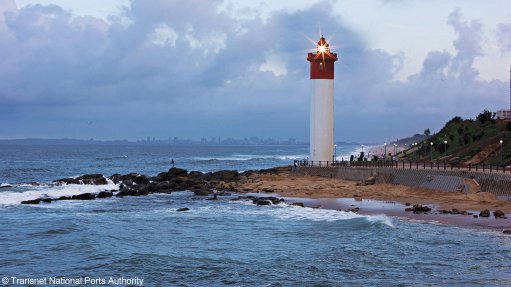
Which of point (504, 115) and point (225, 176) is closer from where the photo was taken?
point (225, 176)

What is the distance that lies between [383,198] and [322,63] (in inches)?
604

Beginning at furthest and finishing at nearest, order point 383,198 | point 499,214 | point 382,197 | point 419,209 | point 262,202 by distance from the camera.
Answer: point 382,197, point 383,198, point 262,202, point 419,209, point 499,214

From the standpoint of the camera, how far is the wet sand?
27.6m

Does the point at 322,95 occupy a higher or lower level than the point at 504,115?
lower

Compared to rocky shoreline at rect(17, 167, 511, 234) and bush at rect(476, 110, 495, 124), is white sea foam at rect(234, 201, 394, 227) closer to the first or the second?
rocky shoreline at rect(17, 167, 511, 234)

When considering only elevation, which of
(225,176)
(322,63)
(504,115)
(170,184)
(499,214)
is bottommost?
(499,214)

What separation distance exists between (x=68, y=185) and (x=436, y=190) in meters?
29.5

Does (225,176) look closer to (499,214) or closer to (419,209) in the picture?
(419,209)

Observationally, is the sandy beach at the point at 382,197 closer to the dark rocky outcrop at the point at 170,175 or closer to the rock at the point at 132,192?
the rock at the point at 132,192

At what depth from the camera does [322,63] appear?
47.9m

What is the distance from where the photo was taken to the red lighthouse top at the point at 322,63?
157ft

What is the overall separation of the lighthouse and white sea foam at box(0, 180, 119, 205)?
55.4 feet

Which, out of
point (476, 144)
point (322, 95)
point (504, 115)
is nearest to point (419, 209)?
point (322, 95)

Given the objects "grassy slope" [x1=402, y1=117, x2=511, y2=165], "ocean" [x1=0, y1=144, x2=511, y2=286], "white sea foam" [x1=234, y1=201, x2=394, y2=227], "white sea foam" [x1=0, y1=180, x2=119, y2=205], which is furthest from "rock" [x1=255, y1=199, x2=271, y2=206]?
"grassy slope" [x1=402, y1=117, x2=511, y2=165]
